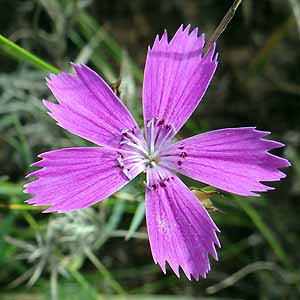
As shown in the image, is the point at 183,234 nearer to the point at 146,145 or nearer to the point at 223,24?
the point at 146,145

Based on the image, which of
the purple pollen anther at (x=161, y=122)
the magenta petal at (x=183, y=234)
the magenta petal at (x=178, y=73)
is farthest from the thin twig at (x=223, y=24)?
the magenta petal at (x=183, y=234)

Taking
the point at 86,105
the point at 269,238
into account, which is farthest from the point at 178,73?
the point at 269,238

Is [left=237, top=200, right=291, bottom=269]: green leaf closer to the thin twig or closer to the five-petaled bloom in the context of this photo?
the five-petaled bloom

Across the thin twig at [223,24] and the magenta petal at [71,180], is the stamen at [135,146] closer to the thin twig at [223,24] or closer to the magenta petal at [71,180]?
the magenta petal at [71,180]

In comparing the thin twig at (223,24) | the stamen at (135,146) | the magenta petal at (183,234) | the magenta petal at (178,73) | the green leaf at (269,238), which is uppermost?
the thin twig at (223,24)

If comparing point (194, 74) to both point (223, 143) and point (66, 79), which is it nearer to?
point (223, 143)

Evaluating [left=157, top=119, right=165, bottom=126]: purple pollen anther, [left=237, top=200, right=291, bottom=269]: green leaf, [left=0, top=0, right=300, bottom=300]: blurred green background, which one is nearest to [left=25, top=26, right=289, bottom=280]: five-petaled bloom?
[left=157, top=119, right=165, bottom=126]: purple pollen anther
